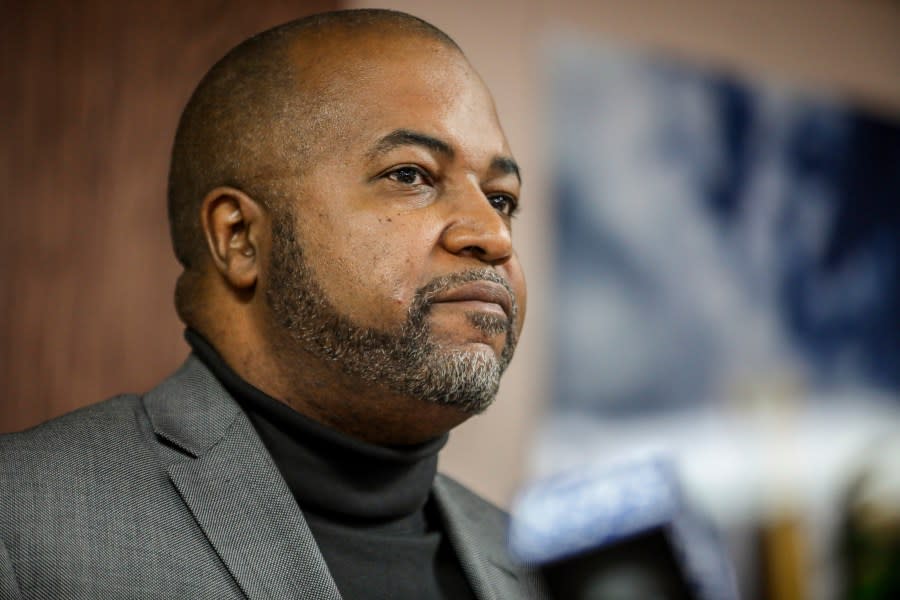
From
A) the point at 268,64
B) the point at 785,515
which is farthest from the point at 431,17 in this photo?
the point at 785,515

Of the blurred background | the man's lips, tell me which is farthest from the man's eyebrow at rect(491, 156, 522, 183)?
the blurred background

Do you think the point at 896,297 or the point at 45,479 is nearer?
the point at 45,479

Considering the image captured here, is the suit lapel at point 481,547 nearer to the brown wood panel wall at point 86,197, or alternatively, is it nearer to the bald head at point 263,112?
the bald head at point 263,112

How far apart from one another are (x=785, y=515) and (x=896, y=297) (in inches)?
37.8

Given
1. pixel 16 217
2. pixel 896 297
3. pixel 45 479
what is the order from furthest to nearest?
pixel 896 297
pixel 16 217
pixel 45 479

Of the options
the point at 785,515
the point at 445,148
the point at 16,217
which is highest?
the point at 445,148

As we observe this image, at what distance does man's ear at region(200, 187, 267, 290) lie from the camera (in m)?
1.58

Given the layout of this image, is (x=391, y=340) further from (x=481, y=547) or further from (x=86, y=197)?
(x=86, y=197)

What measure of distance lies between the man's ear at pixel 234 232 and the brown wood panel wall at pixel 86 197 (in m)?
0.57

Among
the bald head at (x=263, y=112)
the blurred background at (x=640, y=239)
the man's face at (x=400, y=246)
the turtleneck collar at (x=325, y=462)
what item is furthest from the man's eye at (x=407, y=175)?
the blurred background at (x=640, y=239)

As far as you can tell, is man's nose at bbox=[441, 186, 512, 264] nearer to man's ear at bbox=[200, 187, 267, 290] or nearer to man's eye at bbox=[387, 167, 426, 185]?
man's eye at bbox=[387, 167, 426, 185]

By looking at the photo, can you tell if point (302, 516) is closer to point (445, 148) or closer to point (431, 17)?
point (445, 148)

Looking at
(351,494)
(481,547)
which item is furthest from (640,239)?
(351,494)

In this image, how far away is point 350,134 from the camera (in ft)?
5.04
